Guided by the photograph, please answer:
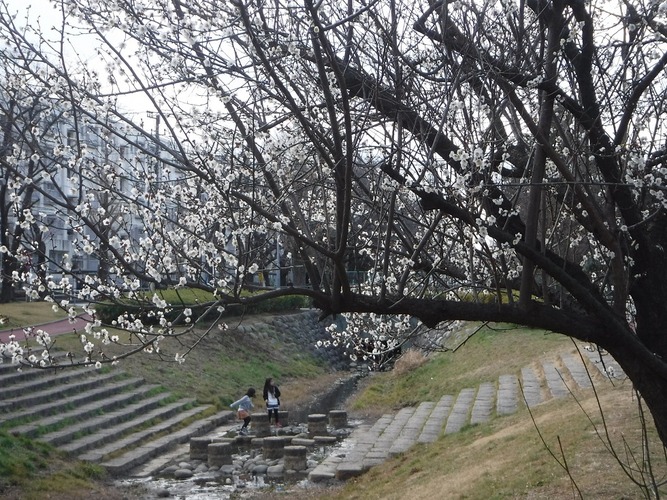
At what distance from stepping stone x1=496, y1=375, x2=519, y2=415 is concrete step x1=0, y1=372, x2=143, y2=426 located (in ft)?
27.9

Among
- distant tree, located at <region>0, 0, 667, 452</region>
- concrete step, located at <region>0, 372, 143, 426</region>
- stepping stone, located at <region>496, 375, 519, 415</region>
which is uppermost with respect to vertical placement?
distant tree, located at <region>0, 0, 667, 452</region>

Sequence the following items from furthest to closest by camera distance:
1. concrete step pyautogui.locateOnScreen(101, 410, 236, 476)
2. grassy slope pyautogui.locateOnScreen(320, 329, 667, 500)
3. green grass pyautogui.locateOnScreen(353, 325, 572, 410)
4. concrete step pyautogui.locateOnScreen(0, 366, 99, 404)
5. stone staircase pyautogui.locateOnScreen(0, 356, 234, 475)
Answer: green grass pyautogui.locateOnScreen(353, 325, 572, 410), concrete step pyautogui.locateOnScreen(0, 366, 99, 404), stone staircase pyautogui.locateOnScreen(0, 356, 234, 475), concrete step pyautogui.locateOnScreen(101, 410, 236, 476), grassy slope pyautogui.locateOnScreen(320, 329, 667, 500)

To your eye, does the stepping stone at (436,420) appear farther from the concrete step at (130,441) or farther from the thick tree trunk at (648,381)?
the thick tree trunk at (648,381)

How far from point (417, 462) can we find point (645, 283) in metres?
6.99

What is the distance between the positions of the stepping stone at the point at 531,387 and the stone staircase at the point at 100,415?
7.28 metres

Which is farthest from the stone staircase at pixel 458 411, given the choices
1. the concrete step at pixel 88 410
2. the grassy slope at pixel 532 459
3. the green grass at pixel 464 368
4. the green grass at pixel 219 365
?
the green grass at pixel 219 365

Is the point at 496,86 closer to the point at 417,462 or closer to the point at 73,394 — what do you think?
the point at 417,462

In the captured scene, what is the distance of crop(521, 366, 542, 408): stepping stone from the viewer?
14069mm

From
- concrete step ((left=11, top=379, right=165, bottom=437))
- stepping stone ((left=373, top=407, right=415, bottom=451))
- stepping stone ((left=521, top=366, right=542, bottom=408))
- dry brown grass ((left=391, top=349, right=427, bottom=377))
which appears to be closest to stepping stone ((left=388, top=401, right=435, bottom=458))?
stepping stone ((left=373, top=407, right=415, bottom=451))

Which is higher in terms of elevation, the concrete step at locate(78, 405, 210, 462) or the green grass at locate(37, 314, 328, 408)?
the green grass at locate(37, 314, 328, 408)

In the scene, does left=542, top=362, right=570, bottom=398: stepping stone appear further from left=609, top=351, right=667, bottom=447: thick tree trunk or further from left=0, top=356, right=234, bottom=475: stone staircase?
left=0, top=356, right=234, bottom=475: stone staircase

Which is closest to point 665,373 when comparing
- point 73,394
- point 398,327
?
point 398,327

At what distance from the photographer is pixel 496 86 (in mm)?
5578

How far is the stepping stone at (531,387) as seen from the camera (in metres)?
14.1
